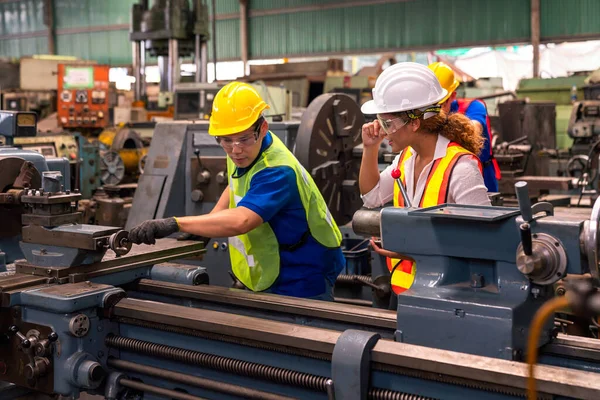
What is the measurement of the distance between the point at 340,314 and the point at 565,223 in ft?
1.93

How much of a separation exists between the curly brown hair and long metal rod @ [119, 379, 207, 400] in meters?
0.87

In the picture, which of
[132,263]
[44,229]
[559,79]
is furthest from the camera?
[559,79]

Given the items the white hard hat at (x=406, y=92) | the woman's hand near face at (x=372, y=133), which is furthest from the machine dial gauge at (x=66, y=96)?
the white hard hat at (x=406, y=92)

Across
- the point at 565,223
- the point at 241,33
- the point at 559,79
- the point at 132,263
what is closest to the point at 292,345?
the point at 565,223

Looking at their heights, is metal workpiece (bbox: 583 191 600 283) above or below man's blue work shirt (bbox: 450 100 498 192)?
below

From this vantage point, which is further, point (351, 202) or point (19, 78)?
point (19, 78)

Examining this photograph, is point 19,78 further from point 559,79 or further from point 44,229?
point 44,229

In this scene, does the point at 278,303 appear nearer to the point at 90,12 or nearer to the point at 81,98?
the point at 81,98

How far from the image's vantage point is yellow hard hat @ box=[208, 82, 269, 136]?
1.98 m

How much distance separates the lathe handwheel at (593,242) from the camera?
1.21m

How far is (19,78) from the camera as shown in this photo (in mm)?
9117

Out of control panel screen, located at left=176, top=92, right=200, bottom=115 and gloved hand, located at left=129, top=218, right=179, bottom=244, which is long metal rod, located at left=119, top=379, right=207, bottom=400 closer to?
gloved hand, located at left=129, top=218, right=179, bottom=244

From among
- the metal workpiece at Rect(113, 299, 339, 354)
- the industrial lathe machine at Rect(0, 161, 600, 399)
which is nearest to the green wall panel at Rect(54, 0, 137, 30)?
the industrial lathe machine at Rect(0, 161, 600, 399)

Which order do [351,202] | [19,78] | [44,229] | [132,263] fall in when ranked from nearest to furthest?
1. [44,229]
2. [132,263]
3. [351,202]
4. [19,78]
